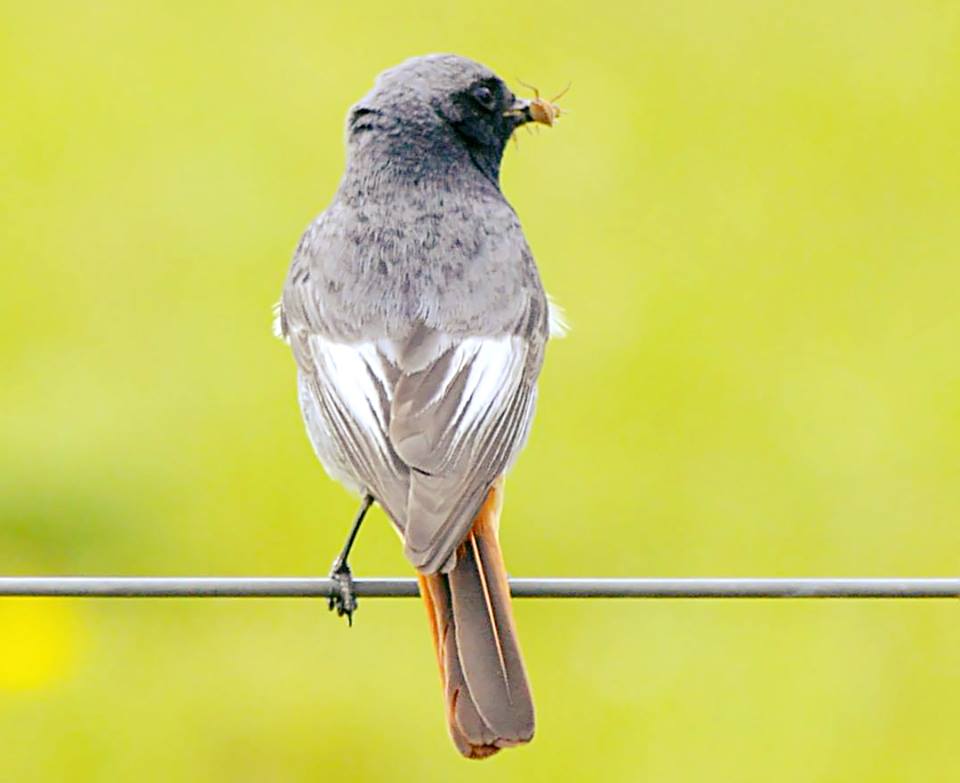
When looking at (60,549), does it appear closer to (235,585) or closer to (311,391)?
(311,391)

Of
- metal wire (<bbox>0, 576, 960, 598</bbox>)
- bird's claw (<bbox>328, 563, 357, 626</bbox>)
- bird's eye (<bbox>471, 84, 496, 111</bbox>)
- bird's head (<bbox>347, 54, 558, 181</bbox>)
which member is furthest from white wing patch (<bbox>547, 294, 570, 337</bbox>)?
metal wire (<bbox>0, 576, 960, 598</bbox>)

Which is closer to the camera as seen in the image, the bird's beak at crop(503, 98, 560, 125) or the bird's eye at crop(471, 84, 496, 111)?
the bird's eye at crop(471, 84, 496, 111)

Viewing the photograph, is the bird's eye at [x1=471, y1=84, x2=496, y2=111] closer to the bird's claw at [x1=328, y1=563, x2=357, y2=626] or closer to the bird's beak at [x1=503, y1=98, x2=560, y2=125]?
the bird's beak at [x1=503, y1=98, x2=560, y2=125]

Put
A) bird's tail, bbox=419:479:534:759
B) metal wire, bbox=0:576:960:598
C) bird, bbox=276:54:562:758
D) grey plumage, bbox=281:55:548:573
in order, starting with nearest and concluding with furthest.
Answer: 1. metal wire, bbox=0:576:960:598
2. bird's tail, bbox=419:479:534:759
3. bird, bbox=276:54:562:758
4. grey plumage, bbox=281:55:548:573

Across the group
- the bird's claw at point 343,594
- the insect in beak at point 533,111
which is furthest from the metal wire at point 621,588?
the insect in beak at point 533,111

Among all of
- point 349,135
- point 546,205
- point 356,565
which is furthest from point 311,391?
point 546,205

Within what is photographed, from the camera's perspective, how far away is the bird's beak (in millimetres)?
7410

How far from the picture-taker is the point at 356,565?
9.27 meters

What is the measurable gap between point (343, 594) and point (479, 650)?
0.83 meters

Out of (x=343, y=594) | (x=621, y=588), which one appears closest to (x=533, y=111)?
(x=343, y=594)

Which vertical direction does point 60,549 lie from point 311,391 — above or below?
below

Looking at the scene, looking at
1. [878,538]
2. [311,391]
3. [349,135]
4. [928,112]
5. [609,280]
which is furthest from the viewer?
[928,112]

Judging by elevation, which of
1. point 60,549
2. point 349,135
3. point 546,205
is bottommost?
point 60,549

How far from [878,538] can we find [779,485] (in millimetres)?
522
